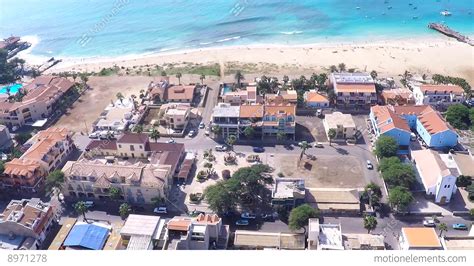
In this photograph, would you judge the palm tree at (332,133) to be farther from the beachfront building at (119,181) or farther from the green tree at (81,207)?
the green tree at (81,207)

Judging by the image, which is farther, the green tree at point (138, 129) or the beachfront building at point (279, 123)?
the green tree at point (138, 129)

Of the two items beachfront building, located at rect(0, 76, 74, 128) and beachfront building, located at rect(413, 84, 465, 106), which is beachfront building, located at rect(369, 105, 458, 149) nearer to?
beachfront building, located at rect(413, 84, 465, 106)

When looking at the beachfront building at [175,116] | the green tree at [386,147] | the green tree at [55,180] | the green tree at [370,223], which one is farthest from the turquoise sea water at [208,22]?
the green tree at [370,223]

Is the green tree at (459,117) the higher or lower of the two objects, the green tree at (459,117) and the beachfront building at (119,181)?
the lower

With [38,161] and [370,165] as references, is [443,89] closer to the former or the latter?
[370,165]

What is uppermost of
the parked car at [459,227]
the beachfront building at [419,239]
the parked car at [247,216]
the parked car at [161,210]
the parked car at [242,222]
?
the beachfront building at [419,239]

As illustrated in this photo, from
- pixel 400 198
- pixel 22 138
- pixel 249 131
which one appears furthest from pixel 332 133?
pixel 22 138

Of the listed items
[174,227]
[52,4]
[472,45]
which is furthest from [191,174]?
[52,4]
